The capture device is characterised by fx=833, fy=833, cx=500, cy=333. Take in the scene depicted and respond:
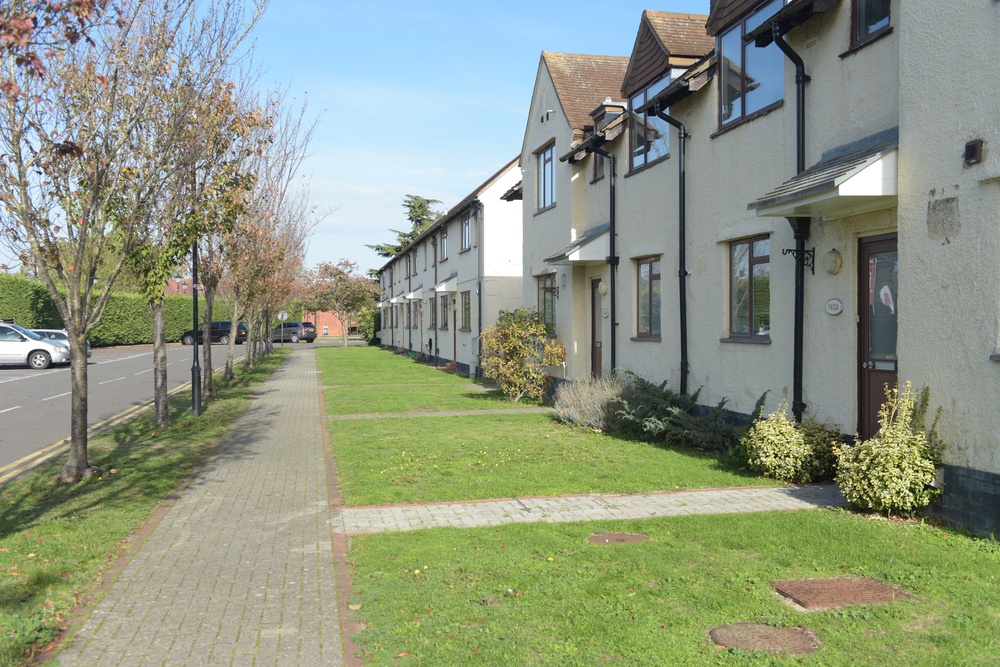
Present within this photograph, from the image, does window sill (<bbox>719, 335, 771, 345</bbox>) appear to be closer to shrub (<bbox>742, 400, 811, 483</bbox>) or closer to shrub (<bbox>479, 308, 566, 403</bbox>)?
shrub (<bbox>742, 400, 811, 483</bbox>)

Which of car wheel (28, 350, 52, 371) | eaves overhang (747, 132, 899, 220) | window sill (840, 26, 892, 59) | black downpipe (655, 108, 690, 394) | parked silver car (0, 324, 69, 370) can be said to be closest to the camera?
eaves overhang (747, 132, 899, 220)

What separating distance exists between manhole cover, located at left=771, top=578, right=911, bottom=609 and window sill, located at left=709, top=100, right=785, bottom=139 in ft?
21.6

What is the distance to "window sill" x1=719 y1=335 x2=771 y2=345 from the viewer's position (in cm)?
1066

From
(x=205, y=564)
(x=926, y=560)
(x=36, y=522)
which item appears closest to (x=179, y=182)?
(x=36, y=522)

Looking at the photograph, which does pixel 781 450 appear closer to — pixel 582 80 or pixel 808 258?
pixel 808 258

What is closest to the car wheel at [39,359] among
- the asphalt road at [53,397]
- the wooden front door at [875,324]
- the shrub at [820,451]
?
the asphalt road at [53,397]

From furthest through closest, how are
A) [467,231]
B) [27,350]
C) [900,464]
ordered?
1. [27,350]
2. [467,231]
3. [900,464]

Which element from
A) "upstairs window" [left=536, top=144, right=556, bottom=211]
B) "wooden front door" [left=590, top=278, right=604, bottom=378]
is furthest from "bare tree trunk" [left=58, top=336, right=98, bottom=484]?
"upstairs window" [left=536, top=144, right=556, bottom=211]

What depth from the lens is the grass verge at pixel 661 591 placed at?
455 centimetres

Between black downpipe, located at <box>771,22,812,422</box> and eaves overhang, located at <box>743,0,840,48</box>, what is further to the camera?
black downpipe, located at <box>771,22,812,422</box>

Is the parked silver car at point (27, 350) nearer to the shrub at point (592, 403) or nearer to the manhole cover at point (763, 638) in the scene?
the shrub at point (592, 403)

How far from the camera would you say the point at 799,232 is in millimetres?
9695

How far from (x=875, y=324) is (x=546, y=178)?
480 inches

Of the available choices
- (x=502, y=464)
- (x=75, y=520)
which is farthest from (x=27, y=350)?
(x=502, y=464)
